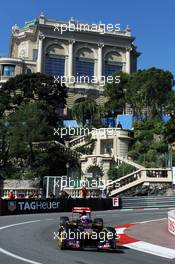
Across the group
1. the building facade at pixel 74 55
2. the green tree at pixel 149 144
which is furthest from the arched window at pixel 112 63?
the green tree at pixel 149 144

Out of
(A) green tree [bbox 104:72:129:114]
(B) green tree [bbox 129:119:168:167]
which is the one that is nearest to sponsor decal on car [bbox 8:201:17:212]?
(B) green tree [bbox 129:119:168:167]

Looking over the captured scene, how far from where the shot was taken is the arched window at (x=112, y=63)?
371 feet

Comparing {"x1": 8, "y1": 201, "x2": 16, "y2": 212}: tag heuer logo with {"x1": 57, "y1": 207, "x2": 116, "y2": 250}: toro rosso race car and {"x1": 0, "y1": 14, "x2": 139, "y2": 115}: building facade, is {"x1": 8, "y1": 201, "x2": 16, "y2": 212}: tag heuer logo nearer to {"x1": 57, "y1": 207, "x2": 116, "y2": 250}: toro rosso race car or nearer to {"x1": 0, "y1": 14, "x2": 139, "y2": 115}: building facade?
{"x1": 57, "y1": 207, "x2": 116, "y2": 250}: toro rosso race car

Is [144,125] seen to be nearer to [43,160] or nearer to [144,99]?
[144,99]

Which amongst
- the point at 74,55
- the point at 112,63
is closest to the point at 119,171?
the point at 74,55

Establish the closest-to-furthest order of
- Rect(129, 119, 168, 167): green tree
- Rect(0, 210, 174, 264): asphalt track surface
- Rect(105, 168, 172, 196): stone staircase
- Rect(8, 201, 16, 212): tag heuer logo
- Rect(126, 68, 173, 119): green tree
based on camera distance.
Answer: Rect(0, 210, 174, 264): asphalt track surface → Rect(8, 201, 16, 212): tag heuer logo → Rect(105, 168, 172, 196): stone staircase → Rect(129, 119, 168, 167): green tree → Rect(126, 68, 173, 119): green tree

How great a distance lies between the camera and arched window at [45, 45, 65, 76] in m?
108

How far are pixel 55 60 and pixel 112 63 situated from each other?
13.8 meters

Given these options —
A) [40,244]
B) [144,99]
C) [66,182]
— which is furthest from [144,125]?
[40,244]

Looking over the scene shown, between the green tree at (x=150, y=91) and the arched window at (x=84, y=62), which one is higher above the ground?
the arched window at (x=84, y=62)

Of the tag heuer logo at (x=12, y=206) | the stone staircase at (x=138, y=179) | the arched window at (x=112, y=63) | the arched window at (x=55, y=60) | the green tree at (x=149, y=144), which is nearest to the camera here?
the tag heuer logo at (x=12, y=206)

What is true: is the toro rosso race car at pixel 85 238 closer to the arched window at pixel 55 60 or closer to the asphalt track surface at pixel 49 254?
the asphalt track surface at pixel 49 254

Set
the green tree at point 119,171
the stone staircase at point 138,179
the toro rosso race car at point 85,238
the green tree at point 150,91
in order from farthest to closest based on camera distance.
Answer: the green tree at point 150,91 → the green tree at point 119,171 → the stone staircase at point 138,179 → the toro rosso race car at point 85,238

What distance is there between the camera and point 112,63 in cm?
11469
